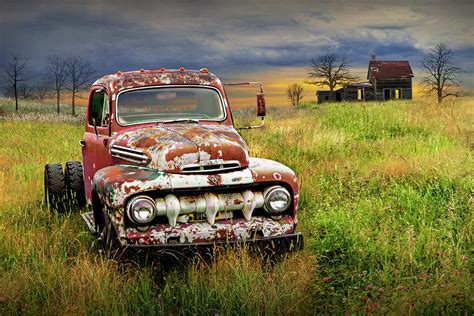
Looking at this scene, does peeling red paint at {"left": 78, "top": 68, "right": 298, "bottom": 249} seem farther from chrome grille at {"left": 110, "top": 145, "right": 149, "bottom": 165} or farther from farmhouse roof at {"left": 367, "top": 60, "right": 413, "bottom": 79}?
farmhouse roof at {"left": 367, "top": 60, "right": 413, "bottom": 79}

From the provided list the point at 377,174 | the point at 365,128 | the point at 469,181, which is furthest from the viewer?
the point at 365,128

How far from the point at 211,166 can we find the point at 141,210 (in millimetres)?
Answer: 782

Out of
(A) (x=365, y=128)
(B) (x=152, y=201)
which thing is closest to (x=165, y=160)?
(B) (x=152, y=201)

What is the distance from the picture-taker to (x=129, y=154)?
6.01 metres

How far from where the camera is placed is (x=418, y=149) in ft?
39.7

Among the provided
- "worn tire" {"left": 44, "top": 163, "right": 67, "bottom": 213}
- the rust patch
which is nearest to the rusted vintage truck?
the rust patch

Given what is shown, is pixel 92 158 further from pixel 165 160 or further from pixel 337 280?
pixel 337 280

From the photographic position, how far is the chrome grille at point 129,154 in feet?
19.0

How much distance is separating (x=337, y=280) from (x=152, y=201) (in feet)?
5.90

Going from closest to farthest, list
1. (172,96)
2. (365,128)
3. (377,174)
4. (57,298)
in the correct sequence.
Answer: (57,298) < (172,96) < (377,174) < (365,128)

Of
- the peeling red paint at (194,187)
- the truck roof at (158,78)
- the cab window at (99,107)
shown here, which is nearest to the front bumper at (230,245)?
the peeling red paint at (194,187)

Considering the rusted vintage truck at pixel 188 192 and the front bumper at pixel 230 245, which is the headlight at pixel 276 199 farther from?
the front bumper at pixel 230 245

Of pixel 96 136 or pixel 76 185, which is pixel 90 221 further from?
pixel 76 185

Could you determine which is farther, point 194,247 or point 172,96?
point 172,96
